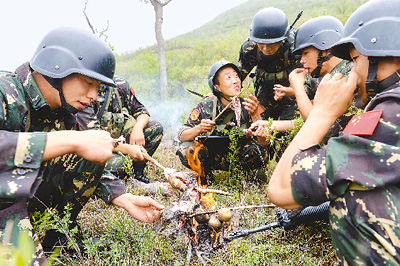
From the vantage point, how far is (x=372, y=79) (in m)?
1.89

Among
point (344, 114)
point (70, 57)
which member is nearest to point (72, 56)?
point (70, 57)

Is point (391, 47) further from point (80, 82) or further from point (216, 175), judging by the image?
point (216, 175)

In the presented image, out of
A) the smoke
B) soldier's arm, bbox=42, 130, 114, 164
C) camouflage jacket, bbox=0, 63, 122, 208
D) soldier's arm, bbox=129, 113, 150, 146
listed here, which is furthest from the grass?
the smoke

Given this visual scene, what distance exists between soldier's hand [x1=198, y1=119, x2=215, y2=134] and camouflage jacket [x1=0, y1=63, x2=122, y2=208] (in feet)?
6.09

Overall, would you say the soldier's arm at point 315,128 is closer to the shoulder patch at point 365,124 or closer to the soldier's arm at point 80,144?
the shoulder patch at point 365,124

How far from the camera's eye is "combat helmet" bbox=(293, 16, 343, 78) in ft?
13.7

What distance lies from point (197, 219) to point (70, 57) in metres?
2.08

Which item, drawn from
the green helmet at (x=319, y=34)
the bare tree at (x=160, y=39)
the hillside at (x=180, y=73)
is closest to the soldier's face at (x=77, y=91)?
the green helmet at (x=319, y=34)

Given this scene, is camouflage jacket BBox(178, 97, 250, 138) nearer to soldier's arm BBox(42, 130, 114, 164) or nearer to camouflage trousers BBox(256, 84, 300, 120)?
camouflage trousers BBox(256, 84, 300, 120)

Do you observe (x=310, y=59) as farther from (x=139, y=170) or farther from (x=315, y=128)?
(x=139, y=170)

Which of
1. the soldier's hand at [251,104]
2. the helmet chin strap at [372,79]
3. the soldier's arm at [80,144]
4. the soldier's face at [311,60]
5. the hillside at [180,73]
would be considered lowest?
the hillside at [180,73]

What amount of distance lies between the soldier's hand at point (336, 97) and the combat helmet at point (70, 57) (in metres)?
2.01

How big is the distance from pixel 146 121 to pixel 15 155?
380 centimetres

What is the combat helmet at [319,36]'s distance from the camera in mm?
4164
